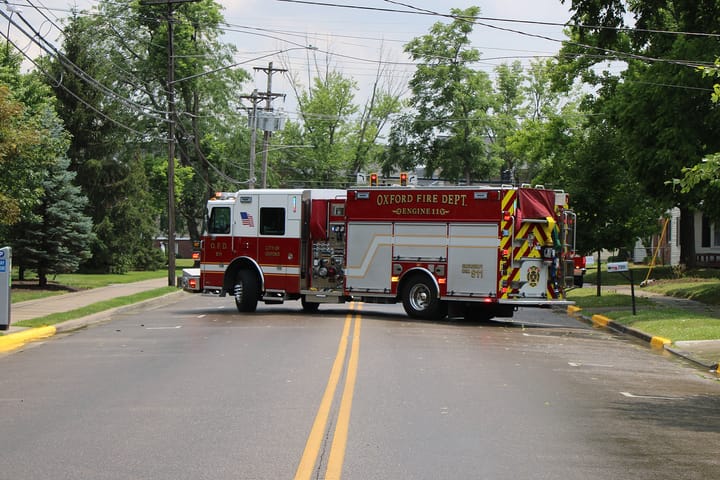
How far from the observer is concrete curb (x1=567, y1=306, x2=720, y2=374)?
52.0 feet

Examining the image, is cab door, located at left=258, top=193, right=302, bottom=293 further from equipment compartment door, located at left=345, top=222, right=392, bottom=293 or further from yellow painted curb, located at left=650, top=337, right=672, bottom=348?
yellow painted curb, located at left=650, top=337, right=672, bottom=348

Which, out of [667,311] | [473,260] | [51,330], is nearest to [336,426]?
[51,330]

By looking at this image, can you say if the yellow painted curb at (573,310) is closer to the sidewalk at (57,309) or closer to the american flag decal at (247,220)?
the american flag decal at (247,220)

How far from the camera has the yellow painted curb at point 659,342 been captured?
1843cm

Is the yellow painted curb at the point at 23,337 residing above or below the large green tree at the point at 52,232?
below

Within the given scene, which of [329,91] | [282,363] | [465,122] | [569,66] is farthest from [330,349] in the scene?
[329,91]

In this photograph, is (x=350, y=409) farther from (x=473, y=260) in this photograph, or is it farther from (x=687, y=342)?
(x=473, y=260)

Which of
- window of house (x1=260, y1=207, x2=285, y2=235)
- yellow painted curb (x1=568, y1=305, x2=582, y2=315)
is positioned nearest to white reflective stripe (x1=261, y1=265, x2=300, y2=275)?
window of house (x1=260, y1=207, x2=285, y2=235)

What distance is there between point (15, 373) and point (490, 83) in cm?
5710

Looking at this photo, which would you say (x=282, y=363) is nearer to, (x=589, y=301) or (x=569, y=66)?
(x=589, y=301)

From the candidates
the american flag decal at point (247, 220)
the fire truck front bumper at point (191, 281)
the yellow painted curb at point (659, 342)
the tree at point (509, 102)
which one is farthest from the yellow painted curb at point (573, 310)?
the tree at point (509, 102)

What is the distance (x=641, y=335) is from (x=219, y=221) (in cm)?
1108

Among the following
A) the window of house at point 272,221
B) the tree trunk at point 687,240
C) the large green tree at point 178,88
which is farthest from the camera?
the large green tree at point 178,88

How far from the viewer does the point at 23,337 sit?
1789cm
